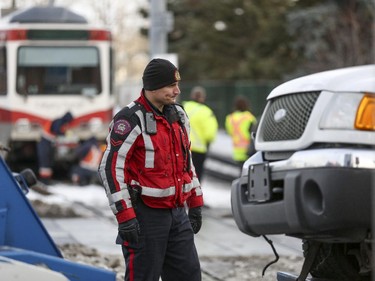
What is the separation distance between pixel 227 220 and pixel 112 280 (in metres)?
8.73

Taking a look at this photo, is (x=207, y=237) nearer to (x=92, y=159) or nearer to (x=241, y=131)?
(x=241, y=131)

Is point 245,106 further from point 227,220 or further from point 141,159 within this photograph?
point 141,159

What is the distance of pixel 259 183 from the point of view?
6312 mm

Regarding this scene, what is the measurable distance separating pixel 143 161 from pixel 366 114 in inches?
59.8

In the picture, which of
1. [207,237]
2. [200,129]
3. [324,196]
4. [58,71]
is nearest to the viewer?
[324,196]

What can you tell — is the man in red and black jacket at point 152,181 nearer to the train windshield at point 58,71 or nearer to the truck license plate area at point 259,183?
the truck license plate area at point 259,183

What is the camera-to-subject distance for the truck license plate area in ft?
20.4

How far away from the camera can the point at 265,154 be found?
662cm

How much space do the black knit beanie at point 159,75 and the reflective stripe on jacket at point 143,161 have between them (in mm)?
125

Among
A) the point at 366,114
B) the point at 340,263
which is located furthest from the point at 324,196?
the point at 340,263

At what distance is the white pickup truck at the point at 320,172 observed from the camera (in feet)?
18.5

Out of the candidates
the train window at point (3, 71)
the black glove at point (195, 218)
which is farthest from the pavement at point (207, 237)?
the train window at point (3, 71)

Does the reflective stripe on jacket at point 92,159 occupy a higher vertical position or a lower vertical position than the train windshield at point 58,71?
lower

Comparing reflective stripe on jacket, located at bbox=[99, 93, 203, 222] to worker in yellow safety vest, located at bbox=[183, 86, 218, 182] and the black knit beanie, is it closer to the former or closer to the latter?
the black knit beanie
